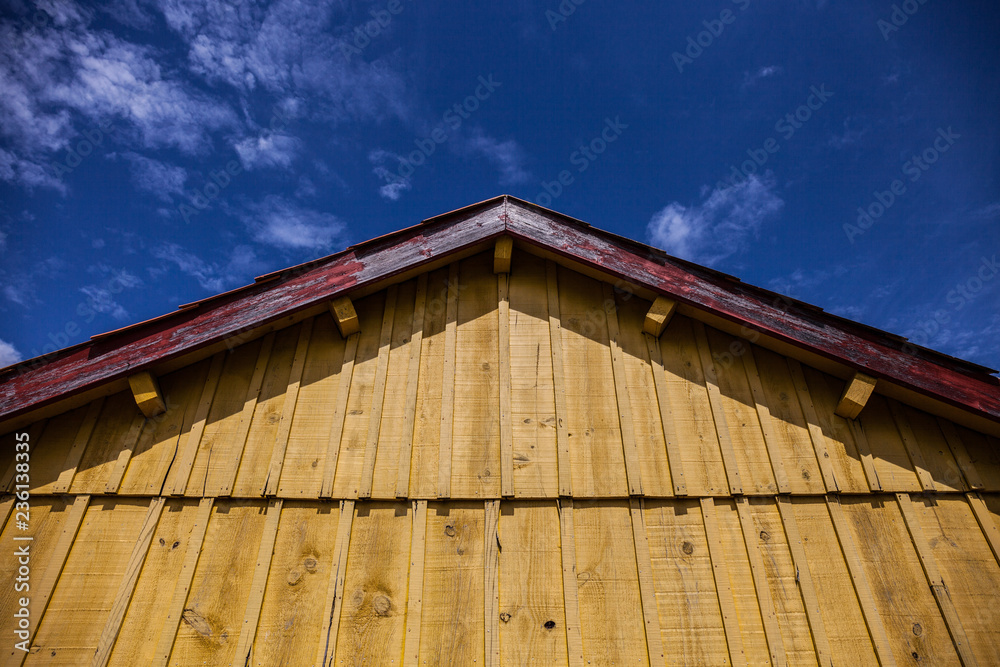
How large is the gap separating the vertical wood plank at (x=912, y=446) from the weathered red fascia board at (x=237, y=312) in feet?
13.5

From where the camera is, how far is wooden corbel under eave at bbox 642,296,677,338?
498 cm

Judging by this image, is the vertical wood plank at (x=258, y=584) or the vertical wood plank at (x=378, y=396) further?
the vertical wood plank at (x=378, y=396)

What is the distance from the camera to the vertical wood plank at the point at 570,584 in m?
3.74

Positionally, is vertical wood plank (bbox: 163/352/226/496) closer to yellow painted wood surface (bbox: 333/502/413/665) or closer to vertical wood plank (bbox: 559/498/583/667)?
yellow painted wood surface (bbox: 333/502/413/665)

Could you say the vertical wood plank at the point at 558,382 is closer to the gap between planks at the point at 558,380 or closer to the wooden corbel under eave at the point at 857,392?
the gap between planks at the point at 558,380

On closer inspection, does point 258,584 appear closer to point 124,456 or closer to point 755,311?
point 124,456

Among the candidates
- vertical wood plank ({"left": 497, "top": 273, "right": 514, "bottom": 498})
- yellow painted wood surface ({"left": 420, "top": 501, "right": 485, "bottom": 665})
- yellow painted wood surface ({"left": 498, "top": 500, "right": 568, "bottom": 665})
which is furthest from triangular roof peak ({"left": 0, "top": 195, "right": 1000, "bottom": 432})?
yellow painted wood surface ({"left": 498, "top": 500, "right": 568, "bottom": 665})

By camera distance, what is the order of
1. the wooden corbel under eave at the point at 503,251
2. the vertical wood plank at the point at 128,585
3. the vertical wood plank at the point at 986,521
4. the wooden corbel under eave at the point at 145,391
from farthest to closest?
the wooden corbel under eave at the point at 503,251
the wooden corbel under eave at the point at 145,391
the vertical wood plank at the point at 986,521
the vertical wood plank at the point at 128,585

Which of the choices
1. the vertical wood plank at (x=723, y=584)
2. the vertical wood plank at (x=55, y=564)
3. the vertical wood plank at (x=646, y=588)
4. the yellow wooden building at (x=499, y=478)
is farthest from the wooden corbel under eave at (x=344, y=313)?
the vertical wood plank at (x=723, y=584)

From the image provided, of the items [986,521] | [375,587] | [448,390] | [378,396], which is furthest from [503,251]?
[986,521]

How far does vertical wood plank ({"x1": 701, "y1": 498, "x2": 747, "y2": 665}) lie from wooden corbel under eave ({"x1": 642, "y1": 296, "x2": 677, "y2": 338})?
1.66 metres

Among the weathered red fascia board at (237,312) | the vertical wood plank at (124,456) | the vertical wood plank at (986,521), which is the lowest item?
the vertical wood plank at (986,521)

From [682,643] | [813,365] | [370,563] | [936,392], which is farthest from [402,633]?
[936,392]

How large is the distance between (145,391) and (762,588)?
5.38m
